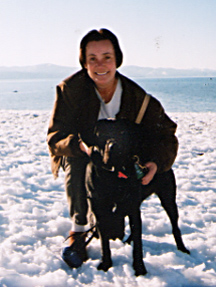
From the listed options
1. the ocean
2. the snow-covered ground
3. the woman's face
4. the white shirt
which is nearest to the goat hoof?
the snow-covered ground

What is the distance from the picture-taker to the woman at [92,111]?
8.16 ft

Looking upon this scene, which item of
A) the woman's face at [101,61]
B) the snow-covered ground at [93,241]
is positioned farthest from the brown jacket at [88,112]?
the snow-covered ground at [93,241]

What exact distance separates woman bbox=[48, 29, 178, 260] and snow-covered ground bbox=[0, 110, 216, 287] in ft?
1.05

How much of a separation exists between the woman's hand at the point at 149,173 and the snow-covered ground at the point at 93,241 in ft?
2.29

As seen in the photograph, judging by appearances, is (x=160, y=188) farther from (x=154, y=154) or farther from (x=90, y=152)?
(x=90, y=152)

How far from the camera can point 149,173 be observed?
2.39m

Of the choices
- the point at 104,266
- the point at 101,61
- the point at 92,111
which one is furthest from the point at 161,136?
the point at 104,266

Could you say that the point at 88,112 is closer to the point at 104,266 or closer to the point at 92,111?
the point at 92,111

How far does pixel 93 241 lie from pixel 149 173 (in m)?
0.96

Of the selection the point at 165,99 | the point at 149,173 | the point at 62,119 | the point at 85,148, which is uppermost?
the point at 62,119

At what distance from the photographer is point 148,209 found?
3670mm

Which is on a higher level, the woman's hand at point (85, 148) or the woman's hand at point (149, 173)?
A: the woman's hand at point (85, 148)

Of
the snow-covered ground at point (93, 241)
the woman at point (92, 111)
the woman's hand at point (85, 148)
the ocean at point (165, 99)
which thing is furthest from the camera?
the ocean at point (165, 99)

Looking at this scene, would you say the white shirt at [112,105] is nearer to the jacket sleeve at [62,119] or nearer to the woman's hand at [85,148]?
the jacket sleeve at [62,119]
